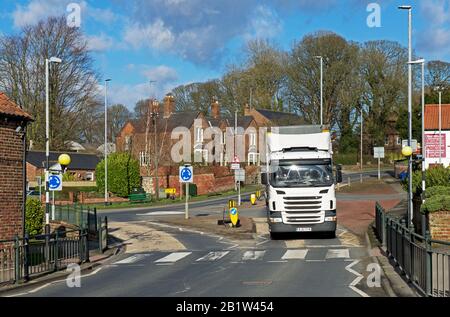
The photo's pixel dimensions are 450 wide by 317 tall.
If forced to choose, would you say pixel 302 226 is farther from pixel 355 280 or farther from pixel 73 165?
pixel 73 165

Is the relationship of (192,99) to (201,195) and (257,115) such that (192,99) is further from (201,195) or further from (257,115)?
(201,195)

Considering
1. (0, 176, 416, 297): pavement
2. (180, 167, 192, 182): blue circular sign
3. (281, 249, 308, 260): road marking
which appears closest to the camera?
(0, 176, 416, 297): pavement

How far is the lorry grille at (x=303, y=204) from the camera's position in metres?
26.1

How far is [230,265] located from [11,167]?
7.96 m

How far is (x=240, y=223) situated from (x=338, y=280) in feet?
64.2

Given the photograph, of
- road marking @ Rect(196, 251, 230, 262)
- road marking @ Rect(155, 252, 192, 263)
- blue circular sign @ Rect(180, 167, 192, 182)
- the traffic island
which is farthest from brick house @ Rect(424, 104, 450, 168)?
road marking @ Rect(155, 252, 192, 263)

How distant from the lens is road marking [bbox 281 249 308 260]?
22.1 meters

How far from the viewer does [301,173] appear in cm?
2625

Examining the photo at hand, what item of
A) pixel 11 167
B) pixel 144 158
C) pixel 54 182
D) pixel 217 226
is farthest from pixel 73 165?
pixel 11 167

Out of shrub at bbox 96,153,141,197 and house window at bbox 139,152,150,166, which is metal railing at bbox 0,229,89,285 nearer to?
shrub at bbox 96,153,141,197

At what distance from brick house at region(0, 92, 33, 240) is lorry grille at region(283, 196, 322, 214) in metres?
9.71

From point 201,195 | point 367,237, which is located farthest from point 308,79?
point 367,237

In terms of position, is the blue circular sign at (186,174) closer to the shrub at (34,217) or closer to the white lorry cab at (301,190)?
the shrub at (34,217)

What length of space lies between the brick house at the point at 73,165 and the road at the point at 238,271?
156 ft
